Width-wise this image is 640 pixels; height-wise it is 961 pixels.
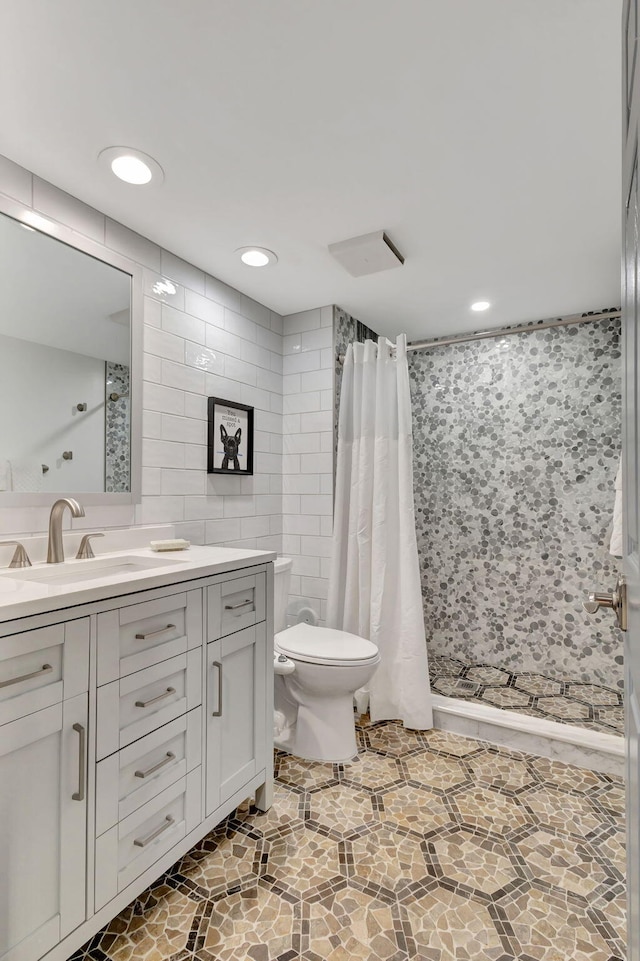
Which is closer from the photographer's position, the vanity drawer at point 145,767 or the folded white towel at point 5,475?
the vanity drawer at point 145,767

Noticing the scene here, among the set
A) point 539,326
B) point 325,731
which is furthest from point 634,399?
point 539,326

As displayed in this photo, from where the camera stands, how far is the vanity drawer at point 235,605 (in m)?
1.51

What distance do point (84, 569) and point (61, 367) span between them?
0.72 meters

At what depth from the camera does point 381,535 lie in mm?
2518

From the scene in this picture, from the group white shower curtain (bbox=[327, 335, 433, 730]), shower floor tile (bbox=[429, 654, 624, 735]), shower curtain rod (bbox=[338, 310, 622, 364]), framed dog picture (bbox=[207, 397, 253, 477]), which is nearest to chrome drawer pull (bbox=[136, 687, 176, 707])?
framed dog picture (bbox=[207, 397, 253, 477])

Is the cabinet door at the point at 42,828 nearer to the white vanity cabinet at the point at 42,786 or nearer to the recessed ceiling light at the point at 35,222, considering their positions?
the white vanity cabinet at the point at 42,786

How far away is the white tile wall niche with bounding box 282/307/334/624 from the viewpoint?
9.09 feet

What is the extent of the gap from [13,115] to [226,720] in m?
1.92

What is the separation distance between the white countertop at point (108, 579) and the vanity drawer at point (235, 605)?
6 centimetres

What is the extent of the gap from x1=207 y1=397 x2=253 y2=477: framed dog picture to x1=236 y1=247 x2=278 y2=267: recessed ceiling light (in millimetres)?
654

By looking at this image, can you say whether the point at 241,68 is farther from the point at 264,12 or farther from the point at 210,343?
the point at 210,343

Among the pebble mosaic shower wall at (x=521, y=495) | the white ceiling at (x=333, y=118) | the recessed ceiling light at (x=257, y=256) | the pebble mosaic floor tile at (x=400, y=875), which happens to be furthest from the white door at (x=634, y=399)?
the pebble mosaic shower wall at (x=521, y=495)

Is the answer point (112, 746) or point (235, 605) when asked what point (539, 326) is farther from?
point (112, 746)

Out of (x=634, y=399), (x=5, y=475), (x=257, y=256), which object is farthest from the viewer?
(x=257, y=256)
